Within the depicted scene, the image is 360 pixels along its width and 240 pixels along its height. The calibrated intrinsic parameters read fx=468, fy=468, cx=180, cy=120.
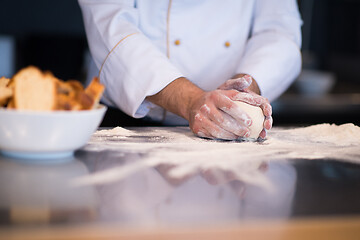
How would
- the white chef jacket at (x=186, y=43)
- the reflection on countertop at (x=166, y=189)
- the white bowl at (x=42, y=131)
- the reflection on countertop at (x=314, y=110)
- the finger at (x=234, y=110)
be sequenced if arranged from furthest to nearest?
1. the reflection on countertop at (x=314, y=110)
2. the white chef jacket at (x=186, y=43)
3. the finger at (x=234, y=110)
4. the white bowl at (x=42, y=131)
5. the reflection on countertop at (x=166, y=189)

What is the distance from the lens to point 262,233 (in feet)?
Answer: 1.70

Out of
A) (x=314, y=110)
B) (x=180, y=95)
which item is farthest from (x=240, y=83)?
(x=314, y=110)

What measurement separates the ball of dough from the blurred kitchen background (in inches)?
64.9

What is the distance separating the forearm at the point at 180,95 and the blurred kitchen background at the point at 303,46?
156 centimetres

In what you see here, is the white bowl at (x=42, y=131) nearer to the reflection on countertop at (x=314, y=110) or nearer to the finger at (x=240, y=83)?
the finger at (x=240, y=83)

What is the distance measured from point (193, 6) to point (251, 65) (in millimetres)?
272

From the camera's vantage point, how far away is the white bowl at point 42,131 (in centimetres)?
70

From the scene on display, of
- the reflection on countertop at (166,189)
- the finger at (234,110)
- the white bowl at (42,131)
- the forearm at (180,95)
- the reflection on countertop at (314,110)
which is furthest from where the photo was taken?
the reflection on countertop at (314,110)

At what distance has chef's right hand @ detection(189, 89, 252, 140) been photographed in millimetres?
1024

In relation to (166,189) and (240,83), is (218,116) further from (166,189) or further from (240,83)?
(166,189)

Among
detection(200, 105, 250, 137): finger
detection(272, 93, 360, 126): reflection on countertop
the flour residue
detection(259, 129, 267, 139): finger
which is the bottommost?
detection(272, 93, 360, 126): reflection on countertop

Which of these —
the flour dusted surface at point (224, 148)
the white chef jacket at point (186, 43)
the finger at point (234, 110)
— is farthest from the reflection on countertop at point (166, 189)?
the white chef jacket at point (186, 43)

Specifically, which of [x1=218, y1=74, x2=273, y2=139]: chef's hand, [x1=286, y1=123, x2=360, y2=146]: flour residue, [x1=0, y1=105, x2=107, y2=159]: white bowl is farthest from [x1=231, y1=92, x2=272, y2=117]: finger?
[x1=0, y1=105, x2=107, y2=159]: white bowl

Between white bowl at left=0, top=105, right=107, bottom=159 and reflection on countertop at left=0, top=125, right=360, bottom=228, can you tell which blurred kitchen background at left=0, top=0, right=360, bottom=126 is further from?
white bowl at left=0, top=105, right=107, bottom=159
